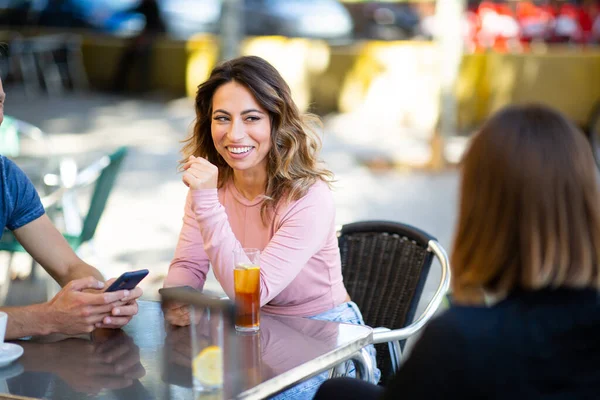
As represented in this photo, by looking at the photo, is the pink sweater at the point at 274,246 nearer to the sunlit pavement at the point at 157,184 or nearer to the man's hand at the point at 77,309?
the man's hand at the point at 77,309

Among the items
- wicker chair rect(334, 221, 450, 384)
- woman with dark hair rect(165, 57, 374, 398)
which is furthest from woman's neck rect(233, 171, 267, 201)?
wicker chair rect(334, 221, 450, 384)

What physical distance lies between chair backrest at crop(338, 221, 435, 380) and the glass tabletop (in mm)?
695

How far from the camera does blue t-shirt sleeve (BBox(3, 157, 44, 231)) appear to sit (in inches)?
103

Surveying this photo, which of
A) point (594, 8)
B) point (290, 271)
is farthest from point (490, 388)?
point (594, 8)

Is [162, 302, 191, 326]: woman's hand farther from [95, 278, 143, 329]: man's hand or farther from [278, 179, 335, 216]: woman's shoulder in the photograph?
[278, 179, 335, 216]: woman's shoulder

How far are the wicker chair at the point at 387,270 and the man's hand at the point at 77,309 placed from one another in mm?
966

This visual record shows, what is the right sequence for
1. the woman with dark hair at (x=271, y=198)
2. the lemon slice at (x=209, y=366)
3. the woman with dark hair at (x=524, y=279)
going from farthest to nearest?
the woman with dark hair at (x=271, y=198) < the lemon slice at (x=209, y=366) < the woman with dark hair at (x=524, y=279)

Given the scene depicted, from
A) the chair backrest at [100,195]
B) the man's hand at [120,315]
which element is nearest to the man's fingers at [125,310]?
the man's hand at [120,315]

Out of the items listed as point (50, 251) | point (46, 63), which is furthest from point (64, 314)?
point (46, 63)

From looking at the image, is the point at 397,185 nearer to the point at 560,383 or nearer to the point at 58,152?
the point at 58,152

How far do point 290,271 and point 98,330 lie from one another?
1.89 ft

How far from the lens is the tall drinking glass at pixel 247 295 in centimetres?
214

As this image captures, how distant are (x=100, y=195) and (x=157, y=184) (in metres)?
3.30

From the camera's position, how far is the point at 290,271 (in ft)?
8.21
